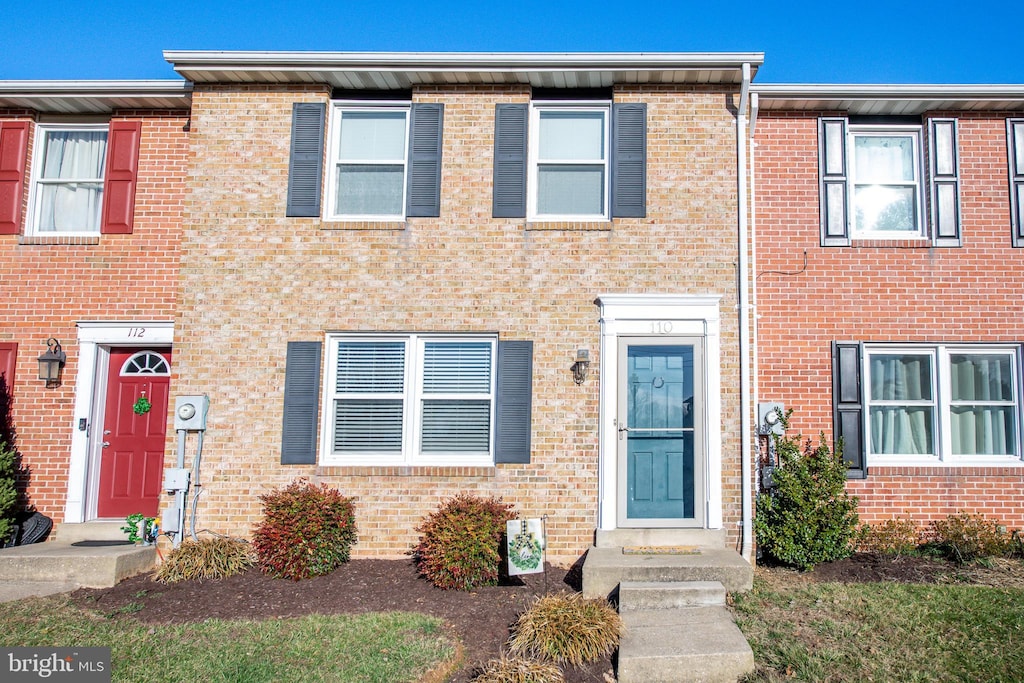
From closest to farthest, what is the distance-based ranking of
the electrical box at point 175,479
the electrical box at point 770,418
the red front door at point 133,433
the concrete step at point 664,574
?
the concrete step at point 664,574
the electrical box at point 175,479
the electrical box at point 770,418
the red front door at point 133,433

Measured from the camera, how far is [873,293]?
869cm

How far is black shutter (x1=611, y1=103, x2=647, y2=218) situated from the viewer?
829 centimetres

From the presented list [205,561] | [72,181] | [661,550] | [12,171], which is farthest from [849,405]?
[12,171]

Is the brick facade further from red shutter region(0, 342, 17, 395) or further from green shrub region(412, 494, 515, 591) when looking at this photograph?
Answer: red shutter region(0, 342, 17, 395)

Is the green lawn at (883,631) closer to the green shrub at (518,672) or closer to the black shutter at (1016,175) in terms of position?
the green shrub at (518,672)

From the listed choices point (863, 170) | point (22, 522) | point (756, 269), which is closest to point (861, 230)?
point (863, 170)

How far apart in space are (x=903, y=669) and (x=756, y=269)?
4.83 m

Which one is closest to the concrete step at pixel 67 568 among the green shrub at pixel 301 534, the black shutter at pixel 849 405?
the green shrub at pixel 301 534

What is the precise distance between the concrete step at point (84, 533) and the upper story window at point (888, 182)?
29.9ft

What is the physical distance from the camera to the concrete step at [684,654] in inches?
204

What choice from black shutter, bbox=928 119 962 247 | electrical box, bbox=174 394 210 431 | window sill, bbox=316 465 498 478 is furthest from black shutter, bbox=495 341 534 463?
black shutter, bbox=928 119 962 247

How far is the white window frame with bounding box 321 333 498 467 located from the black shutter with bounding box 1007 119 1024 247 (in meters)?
6.43

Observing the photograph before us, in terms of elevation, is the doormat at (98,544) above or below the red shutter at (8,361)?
below

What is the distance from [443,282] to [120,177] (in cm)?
442
